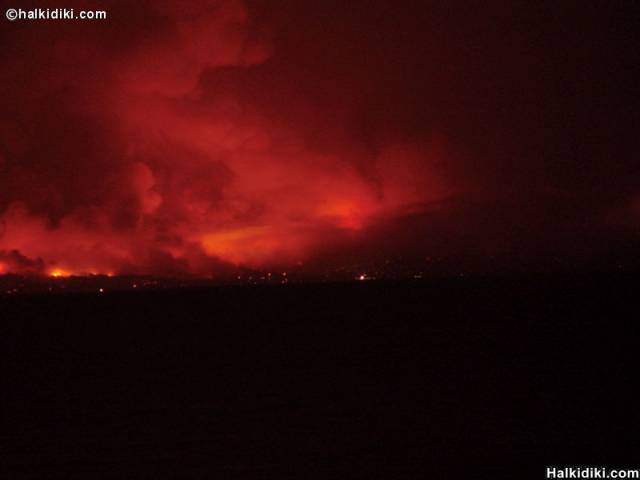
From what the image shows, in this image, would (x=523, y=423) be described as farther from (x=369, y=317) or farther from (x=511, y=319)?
(x=369, y=317)

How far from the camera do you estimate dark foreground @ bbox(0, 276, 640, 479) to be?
42.5ft

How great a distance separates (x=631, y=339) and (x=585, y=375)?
31.3ft

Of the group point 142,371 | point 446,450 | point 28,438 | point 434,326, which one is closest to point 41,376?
point 142,371

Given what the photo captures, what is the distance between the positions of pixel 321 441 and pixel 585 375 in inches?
401

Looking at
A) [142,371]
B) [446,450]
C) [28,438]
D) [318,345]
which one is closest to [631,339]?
[318,345]

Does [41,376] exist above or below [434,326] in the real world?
below

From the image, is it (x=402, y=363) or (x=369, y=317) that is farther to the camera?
(x=369, y=317)

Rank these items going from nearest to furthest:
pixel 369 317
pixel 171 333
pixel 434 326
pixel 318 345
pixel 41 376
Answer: pixel 41 376, pixel 318 345, pixel 434 326, pixel 171 333, pixel 369 317

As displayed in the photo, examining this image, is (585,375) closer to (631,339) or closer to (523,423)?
(523,423)

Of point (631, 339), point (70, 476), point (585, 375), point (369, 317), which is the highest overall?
point (369, 317)

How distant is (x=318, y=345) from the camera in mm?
34438

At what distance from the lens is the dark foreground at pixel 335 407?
42.5 feet

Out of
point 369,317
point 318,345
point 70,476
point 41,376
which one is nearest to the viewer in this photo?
point 70,476

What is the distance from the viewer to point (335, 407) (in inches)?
690
